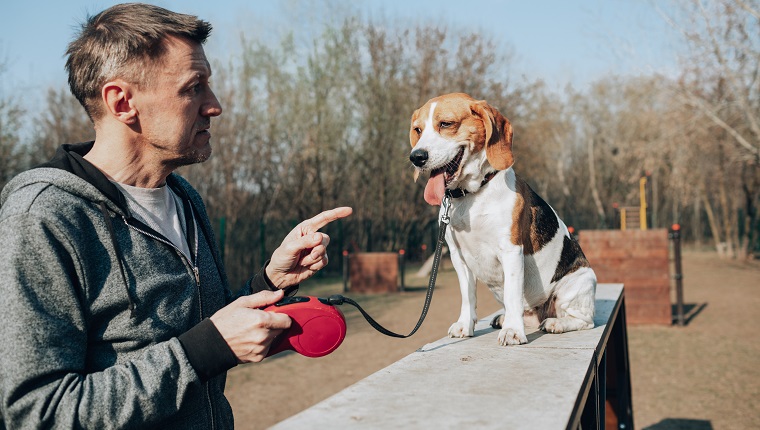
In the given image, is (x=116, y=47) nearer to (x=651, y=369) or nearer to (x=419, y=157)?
(x=419, y=157)

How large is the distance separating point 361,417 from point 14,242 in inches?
37.8

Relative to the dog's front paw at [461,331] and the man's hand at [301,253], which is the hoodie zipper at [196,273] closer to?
the man's hand at [301,253]

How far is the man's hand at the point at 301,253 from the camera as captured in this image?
2.37 m

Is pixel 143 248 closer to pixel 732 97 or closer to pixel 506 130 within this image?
pixel 506 130

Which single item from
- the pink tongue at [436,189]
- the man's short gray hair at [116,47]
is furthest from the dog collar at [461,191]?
the man's short gray hair at [116,47]

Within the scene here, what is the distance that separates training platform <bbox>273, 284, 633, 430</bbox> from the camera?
5.27ft

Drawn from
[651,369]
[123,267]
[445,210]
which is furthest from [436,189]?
[651,369]

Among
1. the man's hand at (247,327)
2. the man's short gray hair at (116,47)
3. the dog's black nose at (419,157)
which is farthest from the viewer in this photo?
the dog's black nose at (419,157)

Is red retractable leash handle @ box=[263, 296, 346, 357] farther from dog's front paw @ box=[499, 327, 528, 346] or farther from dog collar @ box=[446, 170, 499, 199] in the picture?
dog collar @ box=[446, 170, 499, 199]

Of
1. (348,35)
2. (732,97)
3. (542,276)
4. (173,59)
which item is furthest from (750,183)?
(173,59)

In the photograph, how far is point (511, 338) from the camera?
291 centimetres

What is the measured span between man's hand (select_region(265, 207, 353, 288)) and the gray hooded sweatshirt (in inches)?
18.3

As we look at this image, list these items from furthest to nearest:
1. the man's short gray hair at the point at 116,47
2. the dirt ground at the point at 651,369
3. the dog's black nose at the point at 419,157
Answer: the dirt ground at the point at 651,369
the dog's black nose at the point at 419,157
the man's short gray hair at the point at 116,47

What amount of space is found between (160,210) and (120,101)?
0.40 metres
